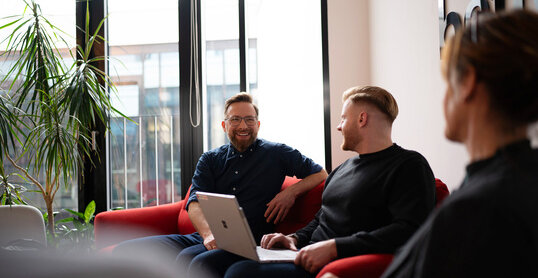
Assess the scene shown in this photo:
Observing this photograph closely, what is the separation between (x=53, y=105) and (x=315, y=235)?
2.11 meters

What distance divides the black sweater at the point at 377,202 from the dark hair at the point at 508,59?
0.98 metres

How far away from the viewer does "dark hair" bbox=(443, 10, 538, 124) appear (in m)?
0.75

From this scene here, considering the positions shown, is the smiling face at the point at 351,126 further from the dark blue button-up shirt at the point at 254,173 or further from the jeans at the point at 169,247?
the jeans at the point at 169,247

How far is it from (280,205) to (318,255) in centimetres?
82

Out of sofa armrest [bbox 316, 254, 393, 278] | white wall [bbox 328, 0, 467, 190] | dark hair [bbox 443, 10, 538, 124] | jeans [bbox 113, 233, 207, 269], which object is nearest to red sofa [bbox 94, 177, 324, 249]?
jeans [bbox 113, 233, 207, 269]

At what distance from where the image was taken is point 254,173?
9.19 ft

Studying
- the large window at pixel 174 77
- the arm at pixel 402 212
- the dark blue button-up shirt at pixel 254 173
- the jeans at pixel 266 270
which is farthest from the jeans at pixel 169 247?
the large window at pixel 174 77

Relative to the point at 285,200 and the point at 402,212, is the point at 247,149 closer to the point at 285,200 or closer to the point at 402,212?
the point at 285,200

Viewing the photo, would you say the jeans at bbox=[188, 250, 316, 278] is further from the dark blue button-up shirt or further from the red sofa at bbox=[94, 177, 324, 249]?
the red sofa at bbox=[94, 177, 324, 249]

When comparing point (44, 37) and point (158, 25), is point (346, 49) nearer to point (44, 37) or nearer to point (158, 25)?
point (158, 25)

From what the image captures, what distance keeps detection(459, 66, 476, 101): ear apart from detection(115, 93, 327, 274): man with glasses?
72.0 inches

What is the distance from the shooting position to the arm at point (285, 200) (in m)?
2.59

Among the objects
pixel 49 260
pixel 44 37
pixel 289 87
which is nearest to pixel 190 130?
pixel 289 87

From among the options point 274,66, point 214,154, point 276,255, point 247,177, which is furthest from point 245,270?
point 274,66
